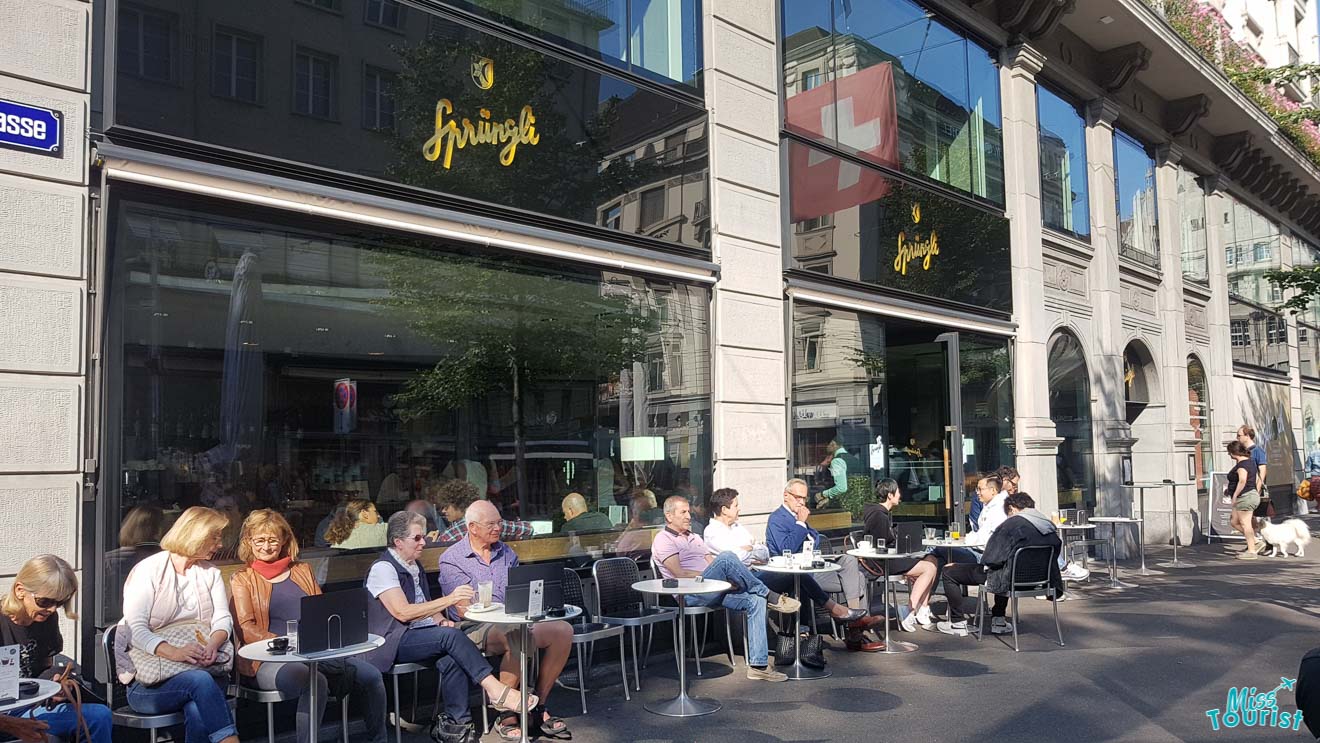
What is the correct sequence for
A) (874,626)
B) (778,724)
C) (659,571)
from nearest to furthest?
1. (778,724)
2. (659,571)
3. (874,626)

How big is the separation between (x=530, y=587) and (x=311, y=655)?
1.31m

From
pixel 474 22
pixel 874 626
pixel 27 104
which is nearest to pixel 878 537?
pixel 874 626

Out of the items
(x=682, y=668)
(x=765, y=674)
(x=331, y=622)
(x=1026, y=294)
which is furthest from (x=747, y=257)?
(x=1026, y=294)

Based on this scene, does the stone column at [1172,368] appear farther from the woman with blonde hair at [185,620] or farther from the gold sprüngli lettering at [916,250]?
the woman with blonde hair at [185,620]

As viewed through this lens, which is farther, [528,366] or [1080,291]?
[1080,291]

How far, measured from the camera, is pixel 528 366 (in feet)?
27.2

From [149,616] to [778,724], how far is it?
366 cm

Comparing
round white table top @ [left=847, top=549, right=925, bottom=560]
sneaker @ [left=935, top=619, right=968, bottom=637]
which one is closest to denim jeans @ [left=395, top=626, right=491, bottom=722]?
round white table top @ [left=847, top=549, right=925, bottom=560]

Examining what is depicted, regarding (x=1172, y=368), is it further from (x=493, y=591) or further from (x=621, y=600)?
(x=493, y=591)

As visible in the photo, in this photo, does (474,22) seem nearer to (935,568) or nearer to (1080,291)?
(935,568)

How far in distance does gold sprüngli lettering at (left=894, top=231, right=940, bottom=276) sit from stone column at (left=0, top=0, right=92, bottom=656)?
28.3ft

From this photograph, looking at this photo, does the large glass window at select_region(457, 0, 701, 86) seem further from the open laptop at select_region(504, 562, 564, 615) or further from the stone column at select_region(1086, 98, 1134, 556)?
the stone column at select_region(1086, 98, 1134, 556)

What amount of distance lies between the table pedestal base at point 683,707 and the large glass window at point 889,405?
12.4 ft

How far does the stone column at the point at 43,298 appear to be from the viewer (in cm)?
525
